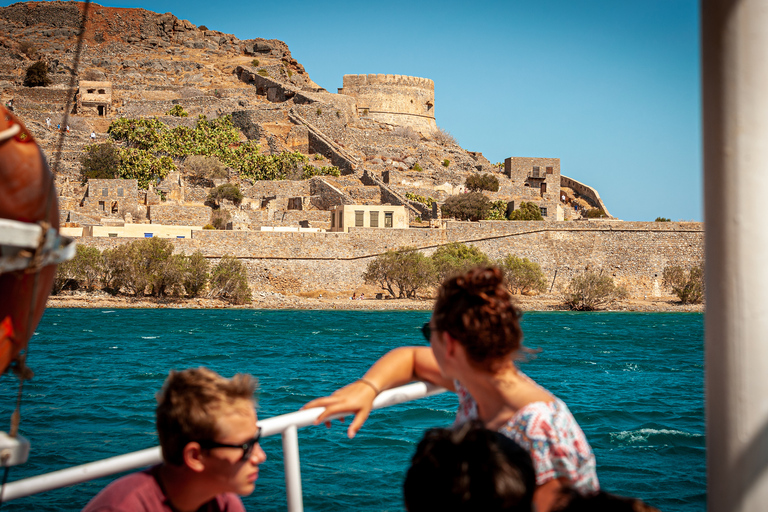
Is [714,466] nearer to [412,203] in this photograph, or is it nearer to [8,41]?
[412,203]

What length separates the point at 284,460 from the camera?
205cm

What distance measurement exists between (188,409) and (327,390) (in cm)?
1449

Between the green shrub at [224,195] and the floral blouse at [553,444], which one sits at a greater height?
the green shrub at [224,195]

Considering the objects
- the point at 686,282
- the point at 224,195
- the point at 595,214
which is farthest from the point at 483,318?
the point at 595,214

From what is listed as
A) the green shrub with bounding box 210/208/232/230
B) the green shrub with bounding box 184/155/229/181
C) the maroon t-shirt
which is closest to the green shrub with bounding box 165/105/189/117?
the green shrub with bounding box 184/155/229/181

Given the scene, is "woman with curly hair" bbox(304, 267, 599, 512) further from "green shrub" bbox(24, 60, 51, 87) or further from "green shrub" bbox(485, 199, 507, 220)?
"green shrub" bbox(24, 60, 51, 87)

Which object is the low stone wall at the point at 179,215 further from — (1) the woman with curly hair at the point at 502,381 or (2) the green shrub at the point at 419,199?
(1) the woman with curly hair at the point at 502,381

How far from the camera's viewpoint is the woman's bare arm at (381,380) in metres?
2.06

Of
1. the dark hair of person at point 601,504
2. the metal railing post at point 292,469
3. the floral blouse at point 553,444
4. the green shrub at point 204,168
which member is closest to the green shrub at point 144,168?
the green shrub at point 204,168

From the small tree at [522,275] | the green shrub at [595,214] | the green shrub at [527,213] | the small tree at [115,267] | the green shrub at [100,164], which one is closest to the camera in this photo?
the small tree at [115,267]

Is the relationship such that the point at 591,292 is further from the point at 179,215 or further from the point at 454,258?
the point at 179,215

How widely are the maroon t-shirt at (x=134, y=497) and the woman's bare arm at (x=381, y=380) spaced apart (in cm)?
42

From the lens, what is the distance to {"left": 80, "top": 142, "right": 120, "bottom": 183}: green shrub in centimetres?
3766

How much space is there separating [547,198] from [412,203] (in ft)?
32.7
